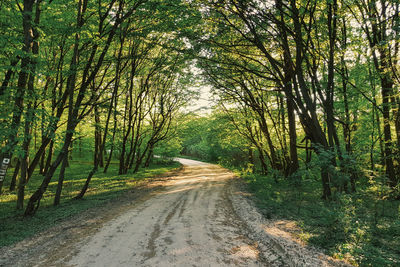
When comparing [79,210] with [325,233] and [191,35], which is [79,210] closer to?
[325,233]

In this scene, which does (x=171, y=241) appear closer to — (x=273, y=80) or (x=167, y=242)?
(x=167, y=242)

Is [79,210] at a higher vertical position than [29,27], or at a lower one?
lower

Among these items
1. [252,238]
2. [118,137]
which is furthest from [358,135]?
[118,137]

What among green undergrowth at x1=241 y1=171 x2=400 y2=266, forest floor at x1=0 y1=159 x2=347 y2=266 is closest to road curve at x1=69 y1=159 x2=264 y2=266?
forest floor at x1=0 y1=159 x2=347 y2=266

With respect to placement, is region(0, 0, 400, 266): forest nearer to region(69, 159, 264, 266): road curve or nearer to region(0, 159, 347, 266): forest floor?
region(0, 159, 347, 266): forest floor

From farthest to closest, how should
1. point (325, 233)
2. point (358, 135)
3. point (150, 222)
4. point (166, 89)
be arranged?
point (166, 89) < point (358, 135) < point (150, 222) < point (325, 233)

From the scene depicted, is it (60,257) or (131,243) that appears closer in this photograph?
(60,257)

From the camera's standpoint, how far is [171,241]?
216 inches

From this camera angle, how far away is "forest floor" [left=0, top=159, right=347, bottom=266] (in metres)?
4.59

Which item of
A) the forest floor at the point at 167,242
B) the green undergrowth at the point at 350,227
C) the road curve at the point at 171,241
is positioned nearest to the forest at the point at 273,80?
the green undergrowth at the point at 350,227

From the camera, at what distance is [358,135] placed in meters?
19.2

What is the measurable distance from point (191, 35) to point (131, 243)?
10543 mm

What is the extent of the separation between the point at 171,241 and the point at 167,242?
0.38ft

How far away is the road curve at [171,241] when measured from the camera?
14.9 feet
